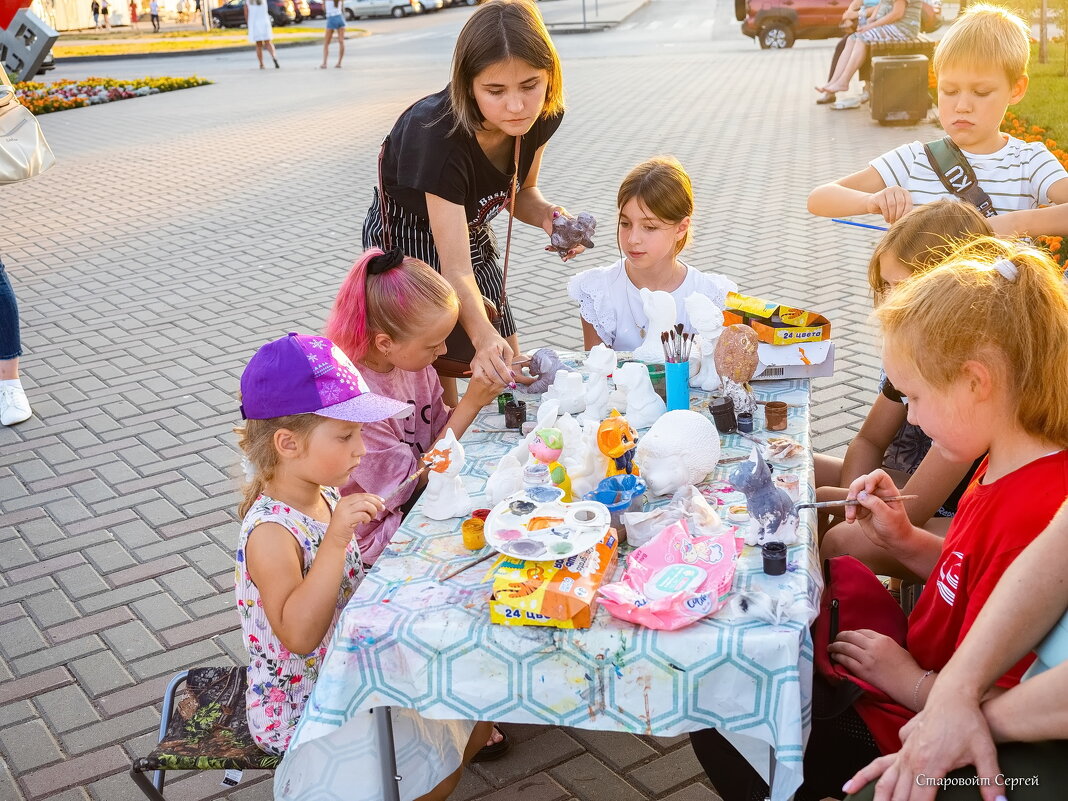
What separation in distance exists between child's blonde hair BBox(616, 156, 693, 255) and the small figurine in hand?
15 cm

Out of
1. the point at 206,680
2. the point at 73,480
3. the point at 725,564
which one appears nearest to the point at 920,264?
the point at 725,564

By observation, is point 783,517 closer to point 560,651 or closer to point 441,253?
point 560,651

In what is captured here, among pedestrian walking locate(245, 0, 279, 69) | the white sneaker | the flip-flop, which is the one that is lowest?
the flip-flop

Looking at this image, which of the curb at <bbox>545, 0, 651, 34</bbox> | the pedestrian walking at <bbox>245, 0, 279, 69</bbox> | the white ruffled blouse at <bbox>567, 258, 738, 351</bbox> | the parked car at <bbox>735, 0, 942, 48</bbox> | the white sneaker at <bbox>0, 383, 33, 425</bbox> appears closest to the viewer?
the white ruffled blouse at <bbox>567, 258, 738, 351</bbox>

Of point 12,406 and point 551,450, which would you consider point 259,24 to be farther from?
point 551,450

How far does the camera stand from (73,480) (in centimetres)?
427

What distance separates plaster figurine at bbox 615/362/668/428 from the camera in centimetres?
250

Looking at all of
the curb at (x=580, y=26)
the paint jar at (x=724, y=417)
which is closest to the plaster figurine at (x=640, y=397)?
the paint jar at (x=724, y=417)

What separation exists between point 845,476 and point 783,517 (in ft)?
3.55

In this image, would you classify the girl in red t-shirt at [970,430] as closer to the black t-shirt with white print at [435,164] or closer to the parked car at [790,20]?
the black t-shirt with white print at [435,164]

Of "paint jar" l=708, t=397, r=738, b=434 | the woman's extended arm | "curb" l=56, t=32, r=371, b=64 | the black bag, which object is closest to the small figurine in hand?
the black bag

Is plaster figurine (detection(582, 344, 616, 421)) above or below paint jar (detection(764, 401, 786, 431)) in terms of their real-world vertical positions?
above

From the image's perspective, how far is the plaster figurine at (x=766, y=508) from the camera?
74.2 inches

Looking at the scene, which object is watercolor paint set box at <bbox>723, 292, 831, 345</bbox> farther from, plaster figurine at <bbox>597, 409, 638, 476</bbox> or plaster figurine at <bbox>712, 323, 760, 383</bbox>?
plaster figurine at <bbox>597, 409, 638, 476</bbox>
